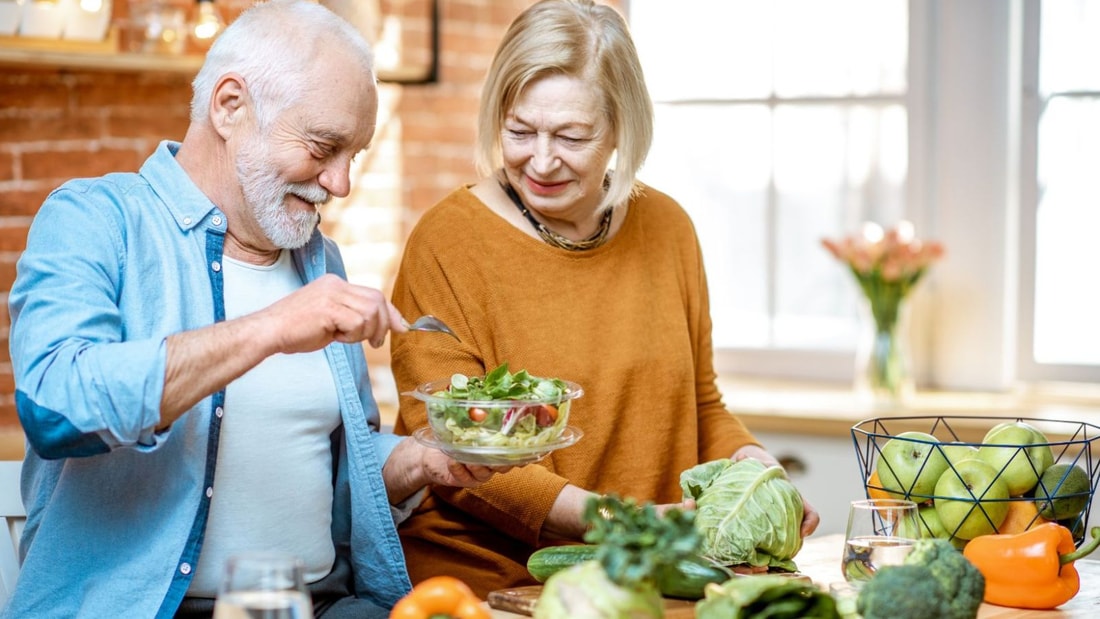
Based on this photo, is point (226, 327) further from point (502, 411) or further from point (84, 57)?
point (84, 57)

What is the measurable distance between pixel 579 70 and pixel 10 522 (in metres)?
1.15

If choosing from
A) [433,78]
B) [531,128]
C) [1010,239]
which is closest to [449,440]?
[531,128]

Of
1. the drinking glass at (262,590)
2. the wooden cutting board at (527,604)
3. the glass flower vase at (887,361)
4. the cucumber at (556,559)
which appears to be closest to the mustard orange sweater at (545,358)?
the cucumber at (556,559)

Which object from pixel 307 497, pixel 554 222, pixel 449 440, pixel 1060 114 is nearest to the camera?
pixel 449 440

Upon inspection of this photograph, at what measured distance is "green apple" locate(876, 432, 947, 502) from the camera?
5.80 feet

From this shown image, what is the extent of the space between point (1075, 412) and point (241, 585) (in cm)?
262

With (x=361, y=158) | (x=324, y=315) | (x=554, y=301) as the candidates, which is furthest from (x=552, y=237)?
(x=361, y=158)

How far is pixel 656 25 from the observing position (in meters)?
3.98

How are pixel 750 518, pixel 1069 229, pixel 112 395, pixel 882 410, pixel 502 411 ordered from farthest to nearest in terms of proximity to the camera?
1. pixel 1069 229
2. pixel 882 410
3. pixel 750 518
4. pixel 502 411
5. pixel 112 395

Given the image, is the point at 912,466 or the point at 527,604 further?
the point at 912,466

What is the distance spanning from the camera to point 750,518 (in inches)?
73.0

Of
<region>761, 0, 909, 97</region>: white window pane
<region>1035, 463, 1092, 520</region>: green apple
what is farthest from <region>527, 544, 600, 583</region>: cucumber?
<region>761, 0, 909, 97</region>: white window pane

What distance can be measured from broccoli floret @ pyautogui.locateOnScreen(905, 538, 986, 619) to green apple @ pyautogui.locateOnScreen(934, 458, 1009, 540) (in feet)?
0.88

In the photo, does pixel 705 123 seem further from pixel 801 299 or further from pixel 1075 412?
pixel 1075 412
